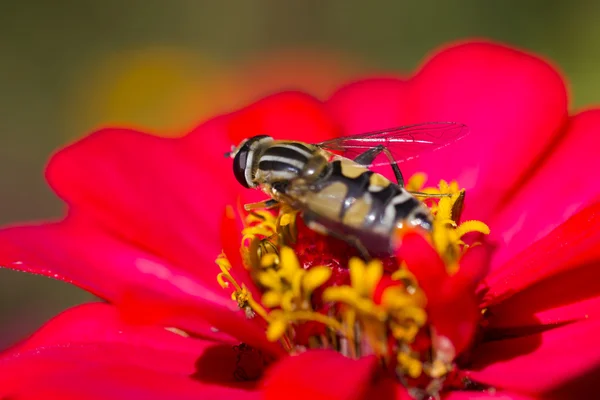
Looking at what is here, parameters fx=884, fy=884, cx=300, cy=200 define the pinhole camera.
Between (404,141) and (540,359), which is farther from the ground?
(404,141)

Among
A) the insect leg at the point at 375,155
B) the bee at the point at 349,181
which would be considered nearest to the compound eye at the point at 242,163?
the bee at the point at 349,181

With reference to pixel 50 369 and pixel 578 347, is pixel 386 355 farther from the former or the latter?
pixel 50 369

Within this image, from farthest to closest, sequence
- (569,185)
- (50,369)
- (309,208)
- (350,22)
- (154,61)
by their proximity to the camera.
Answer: (350,22)
(154,61)
(569,185)
(309,208)
(50,369)

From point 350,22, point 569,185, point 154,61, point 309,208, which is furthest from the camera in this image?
point 350,22

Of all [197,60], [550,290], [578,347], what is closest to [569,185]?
[550,290]

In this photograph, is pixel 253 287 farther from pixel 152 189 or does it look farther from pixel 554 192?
pixel 554 192

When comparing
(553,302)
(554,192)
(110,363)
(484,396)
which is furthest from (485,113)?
(110,363)

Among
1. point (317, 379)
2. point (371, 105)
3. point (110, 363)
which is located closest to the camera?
point (317, 379)
